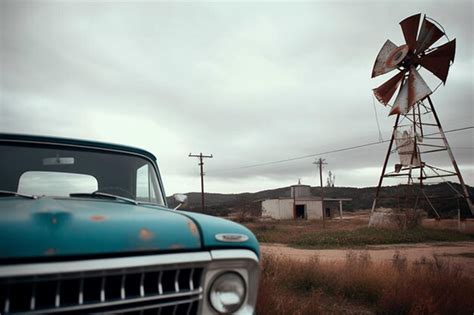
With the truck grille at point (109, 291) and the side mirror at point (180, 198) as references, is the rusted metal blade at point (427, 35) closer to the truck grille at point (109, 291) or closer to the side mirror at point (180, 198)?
the side mirror at point (180, 198)

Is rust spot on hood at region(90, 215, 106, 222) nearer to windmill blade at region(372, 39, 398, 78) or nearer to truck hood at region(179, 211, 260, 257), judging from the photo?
truck hood at region(179, 211, 260, 257)

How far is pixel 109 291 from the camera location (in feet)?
5.17

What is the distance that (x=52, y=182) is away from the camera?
284 cm

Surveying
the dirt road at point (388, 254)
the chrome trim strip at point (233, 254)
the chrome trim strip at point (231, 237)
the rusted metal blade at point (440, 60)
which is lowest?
the dirt road at point (388, 254)

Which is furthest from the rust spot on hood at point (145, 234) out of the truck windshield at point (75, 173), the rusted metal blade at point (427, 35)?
the rusted metal blade at point (427, 35)

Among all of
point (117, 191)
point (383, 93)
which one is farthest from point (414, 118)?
point (117, 191)

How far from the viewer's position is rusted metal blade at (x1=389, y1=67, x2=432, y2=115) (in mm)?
23328

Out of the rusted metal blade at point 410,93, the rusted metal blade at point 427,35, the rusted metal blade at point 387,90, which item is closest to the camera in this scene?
the rusted metal blade at point 427,35

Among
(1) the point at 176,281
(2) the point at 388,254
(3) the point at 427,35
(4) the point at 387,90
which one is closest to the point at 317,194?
(4) the point at 387,90

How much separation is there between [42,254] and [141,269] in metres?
0.41

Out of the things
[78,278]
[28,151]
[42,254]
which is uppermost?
[28,151]

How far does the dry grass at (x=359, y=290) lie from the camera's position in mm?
5578

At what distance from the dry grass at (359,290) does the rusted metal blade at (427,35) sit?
1854 cm

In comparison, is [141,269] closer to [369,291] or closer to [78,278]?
[78,278]
